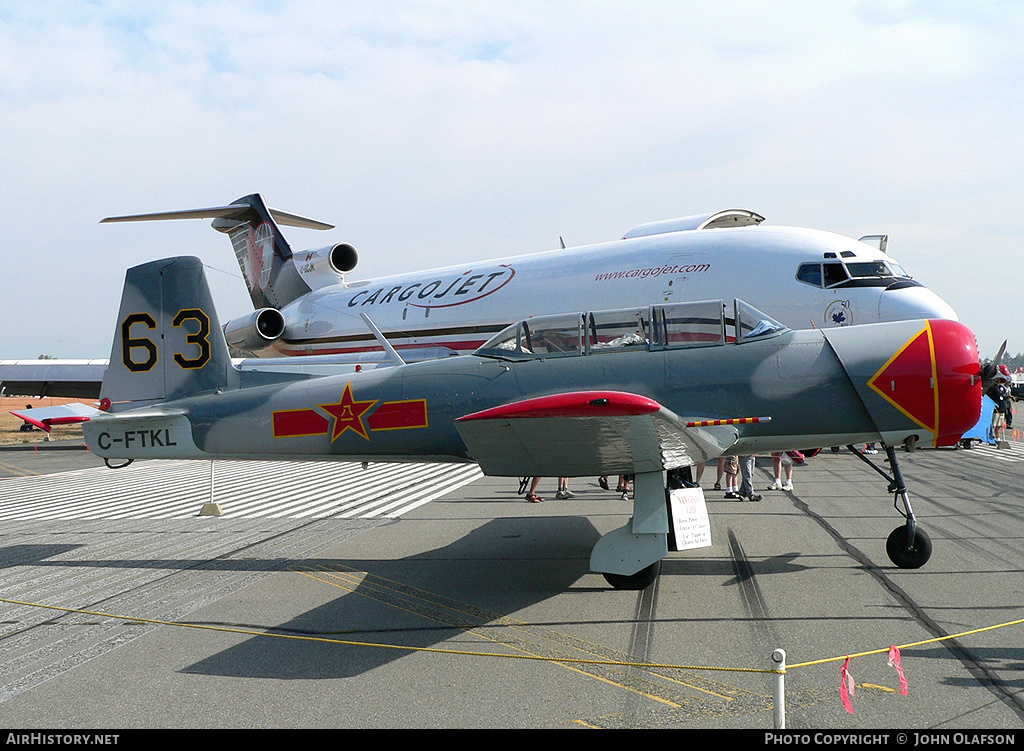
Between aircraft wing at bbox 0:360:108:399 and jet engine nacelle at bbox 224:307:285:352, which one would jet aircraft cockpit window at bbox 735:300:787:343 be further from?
aircraft wing at bbox 0:360:108:399

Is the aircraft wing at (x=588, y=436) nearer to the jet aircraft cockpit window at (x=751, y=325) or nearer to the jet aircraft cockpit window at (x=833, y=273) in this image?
the jet aircraft cockpit window at (x=751, y=325)

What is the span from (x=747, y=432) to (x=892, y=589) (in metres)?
1.88

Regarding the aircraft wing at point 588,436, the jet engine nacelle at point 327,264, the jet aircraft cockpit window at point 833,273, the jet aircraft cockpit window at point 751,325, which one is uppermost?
the jet engine nacelle at point 327,264

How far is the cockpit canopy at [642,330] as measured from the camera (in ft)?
25.1

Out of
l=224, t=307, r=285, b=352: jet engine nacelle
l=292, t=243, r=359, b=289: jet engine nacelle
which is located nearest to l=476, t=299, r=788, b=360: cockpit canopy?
l=224, t=307, r=285, b=352: jet engine nacelle

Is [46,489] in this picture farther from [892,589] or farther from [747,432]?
[892,589]

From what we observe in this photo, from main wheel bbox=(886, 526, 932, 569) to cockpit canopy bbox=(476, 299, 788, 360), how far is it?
238 centimetres

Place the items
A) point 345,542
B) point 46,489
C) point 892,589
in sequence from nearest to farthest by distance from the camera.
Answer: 1. point 892,589
2. point 345,542
3. point 46,489

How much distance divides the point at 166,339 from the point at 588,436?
602 cm

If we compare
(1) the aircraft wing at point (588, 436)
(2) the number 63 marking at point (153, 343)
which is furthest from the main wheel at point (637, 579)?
(2) the number 63 marking at point (153, 343)

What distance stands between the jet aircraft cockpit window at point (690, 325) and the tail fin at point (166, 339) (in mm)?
5286

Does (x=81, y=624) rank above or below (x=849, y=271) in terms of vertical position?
below

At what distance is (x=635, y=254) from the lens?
661 inches

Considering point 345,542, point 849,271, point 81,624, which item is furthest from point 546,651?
point 849,271
